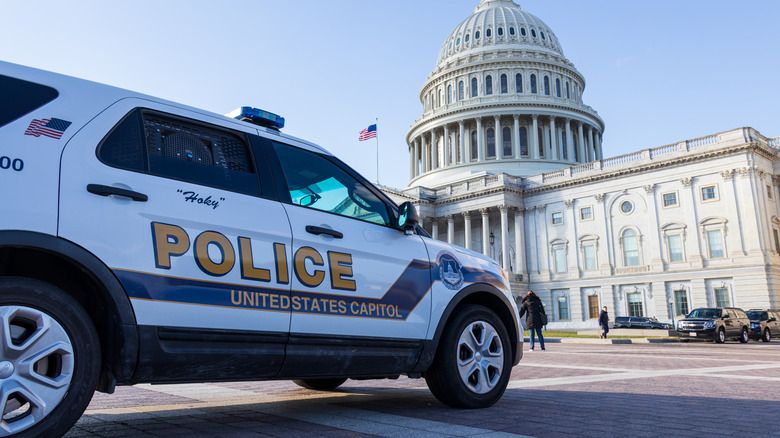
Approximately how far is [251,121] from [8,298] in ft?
7.64

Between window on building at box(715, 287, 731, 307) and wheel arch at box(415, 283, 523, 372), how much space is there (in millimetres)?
47260

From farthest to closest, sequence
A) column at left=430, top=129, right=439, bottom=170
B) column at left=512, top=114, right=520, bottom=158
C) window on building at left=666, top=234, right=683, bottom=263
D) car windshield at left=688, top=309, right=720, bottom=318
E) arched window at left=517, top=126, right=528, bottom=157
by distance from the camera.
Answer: column at left=430, top=129, right=439, bottom=170 < arched window at left=517, top=126, right=528, bottom=157 < column at left=512, top=114, right=520, bottom=158 < window on building at left=666, top=234, right=683, bottom=263 < car windshield at left=688, top=309, right=720, bottom=318

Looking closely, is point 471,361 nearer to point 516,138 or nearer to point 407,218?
point 407,218

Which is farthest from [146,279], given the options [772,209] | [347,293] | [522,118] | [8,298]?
[522,118]

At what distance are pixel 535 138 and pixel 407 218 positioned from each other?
71.1m

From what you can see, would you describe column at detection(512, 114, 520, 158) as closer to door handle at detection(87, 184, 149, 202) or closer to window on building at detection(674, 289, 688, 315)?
window on building at detection(674, 289, 688, 315)

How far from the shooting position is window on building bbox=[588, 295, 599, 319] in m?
54.5

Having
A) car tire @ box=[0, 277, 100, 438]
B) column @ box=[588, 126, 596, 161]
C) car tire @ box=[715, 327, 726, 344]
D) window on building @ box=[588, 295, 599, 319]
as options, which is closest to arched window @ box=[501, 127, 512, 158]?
column @ box=[588, 126, 596, 161]

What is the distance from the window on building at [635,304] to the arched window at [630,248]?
273cm

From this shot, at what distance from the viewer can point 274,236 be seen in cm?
430

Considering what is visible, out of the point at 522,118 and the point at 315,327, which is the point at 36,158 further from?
the point at 522,118

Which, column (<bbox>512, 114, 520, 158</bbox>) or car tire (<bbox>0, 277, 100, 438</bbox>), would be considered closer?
car tire (<bbox>0, 277, 100, 438</bbox>)

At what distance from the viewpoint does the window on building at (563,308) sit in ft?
186

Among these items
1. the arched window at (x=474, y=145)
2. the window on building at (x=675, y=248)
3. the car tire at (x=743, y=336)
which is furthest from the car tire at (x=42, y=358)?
the arched window at (x=474, y=145)
